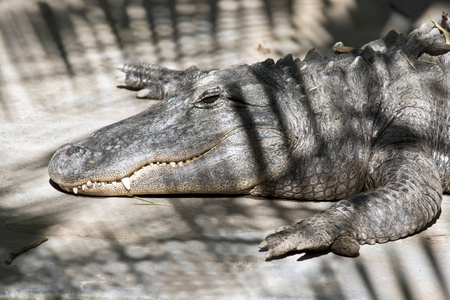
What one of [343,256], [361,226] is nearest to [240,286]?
[343,256]

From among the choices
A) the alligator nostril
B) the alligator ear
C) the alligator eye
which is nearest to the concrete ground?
the alligator nostril

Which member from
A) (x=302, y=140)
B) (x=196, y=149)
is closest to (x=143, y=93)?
(x=196, y=149)

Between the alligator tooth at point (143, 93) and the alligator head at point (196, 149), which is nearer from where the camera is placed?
the alligator head at point (196, 149)

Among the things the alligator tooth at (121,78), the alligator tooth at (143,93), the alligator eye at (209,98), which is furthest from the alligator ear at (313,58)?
the alligator tooth at (121,78)

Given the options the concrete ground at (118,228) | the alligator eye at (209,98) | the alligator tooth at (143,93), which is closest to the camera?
the concrete ground at (118,228)

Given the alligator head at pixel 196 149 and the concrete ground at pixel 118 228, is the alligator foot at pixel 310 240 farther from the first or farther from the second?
the alligator head at pixel 196 149
